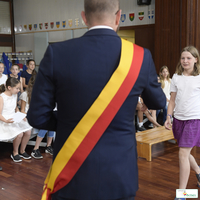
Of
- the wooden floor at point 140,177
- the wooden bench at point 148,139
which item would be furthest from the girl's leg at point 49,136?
the wooden bench at point 148,139

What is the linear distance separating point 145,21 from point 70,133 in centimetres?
750

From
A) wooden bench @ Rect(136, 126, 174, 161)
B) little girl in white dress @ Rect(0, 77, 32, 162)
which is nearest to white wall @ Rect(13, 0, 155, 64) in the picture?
wooden bench @ Rect(136, 126, 174, 161)

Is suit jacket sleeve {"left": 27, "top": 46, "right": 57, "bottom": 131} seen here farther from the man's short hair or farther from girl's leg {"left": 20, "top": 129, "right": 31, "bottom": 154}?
girl's leg {"left": 20, "top": 129, "right": 31, "bottom": 154}

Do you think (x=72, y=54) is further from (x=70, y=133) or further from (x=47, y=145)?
(x=47, y=145)

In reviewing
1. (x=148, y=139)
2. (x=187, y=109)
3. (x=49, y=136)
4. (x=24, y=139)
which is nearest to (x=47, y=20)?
(x=49, y=136)

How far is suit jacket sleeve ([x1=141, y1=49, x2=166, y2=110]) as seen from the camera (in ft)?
3.79

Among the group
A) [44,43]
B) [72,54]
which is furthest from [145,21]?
[72,54]

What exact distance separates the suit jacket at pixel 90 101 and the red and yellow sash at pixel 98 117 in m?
0.02

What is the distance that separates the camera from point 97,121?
1086 millimetres

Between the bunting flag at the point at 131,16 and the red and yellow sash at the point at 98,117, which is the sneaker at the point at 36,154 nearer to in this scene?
the red and yellow sash at the point at 98,117

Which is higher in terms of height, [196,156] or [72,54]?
[72,54]

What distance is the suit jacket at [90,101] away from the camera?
3.51ft

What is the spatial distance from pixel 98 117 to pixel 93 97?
0.08 meters

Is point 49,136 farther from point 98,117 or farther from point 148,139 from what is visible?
point 98,117
